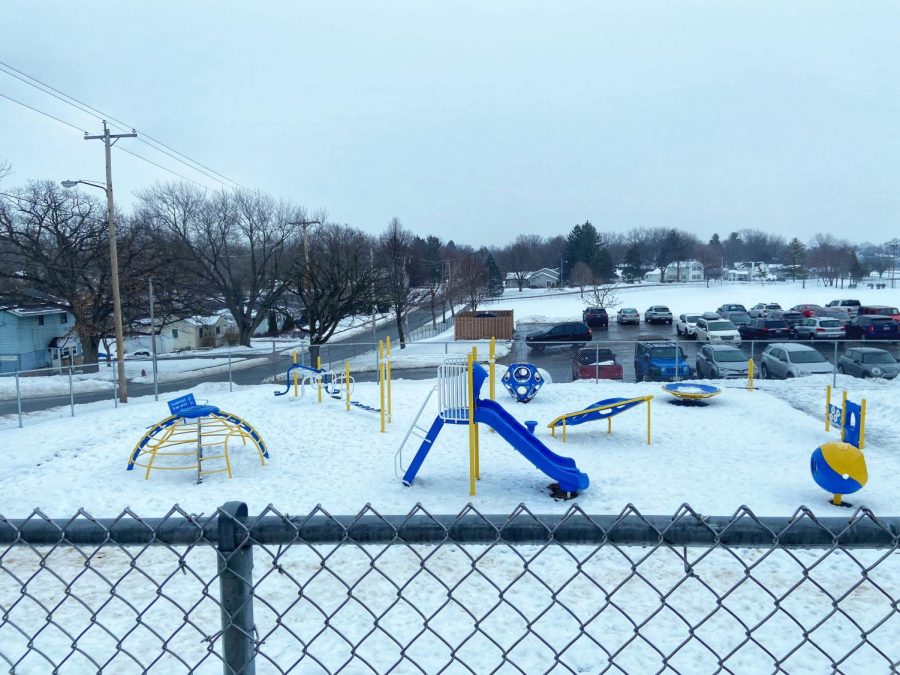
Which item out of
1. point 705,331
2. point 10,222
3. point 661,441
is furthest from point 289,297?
point 661,441

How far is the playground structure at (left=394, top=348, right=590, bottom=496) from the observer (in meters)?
9.88

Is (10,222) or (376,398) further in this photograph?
(10,222)

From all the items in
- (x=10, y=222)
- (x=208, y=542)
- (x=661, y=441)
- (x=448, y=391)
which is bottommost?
(x=661, y=441)

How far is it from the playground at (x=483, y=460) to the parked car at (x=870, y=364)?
3994 millimetres

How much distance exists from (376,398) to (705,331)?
21.5 meters

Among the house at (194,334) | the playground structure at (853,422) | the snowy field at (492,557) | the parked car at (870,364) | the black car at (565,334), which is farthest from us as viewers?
the house at (194,334)

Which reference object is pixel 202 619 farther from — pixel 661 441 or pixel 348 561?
pixel 661 441

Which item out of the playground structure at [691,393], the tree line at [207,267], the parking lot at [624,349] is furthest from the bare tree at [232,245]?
the playground structure at [691,393]

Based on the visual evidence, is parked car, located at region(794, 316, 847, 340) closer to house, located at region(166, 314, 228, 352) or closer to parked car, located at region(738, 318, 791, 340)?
parked car, located at region(738, 318, 791, 340)

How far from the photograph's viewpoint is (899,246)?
534 feet

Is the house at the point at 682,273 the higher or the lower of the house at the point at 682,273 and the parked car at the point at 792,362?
the higher

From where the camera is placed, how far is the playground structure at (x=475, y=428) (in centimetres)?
988

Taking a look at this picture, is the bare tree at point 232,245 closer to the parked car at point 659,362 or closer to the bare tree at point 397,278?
the bare tree at point 397,278

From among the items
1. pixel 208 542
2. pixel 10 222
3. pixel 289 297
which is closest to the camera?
pixel 208 542
